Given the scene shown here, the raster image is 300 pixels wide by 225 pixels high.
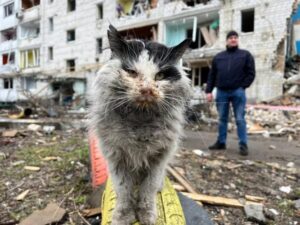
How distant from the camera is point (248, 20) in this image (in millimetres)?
10164

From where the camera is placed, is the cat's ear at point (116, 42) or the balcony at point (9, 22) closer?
the cat's ear at point (116, 42)

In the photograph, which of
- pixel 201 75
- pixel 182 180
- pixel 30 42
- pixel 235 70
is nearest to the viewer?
pixel 30 42

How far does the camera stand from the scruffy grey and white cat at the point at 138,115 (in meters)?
1.63

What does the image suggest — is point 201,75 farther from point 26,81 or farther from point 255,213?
point 255,213

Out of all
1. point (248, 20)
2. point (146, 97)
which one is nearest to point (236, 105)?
point (146, 97)

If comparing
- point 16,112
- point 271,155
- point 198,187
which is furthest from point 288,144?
point 16,112

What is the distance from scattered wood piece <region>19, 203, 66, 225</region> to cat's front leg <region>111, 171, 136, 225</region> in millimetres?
911

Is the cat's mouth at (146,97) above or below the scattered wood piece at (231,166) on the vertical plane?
above

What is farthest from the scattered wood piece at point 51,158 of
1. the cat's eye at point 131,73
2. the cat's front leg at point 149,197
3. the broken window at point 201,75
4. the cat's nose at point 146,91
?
the broken window at point 201,75

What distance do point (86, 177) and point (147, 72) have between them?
81.6 inches

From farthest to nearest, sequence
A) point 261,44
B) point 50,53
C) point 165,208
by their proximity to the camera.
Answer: point 261,44
point 50,53
point 165,208

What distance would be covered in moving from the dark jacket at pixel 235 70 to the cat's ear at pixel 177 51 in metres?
2.85

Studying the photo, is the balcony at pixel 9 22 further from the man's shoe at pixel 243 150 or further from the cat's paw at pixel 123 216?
the man's shoe at pixel 243 150

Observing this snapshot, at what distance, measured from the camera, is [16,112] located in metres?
8.52
